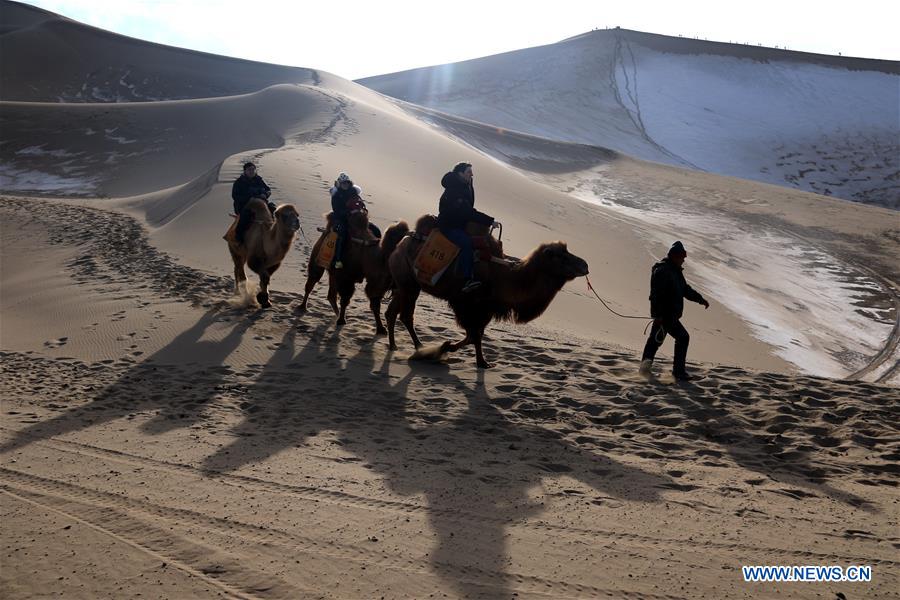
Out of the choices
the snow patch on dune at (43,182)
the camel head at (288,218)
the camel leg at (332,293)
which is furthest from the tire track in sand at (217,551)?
the snow patch on dune at (43,182)

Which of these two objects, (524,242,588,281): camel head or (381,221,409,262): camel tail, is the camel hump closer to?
(381,221,409,262): camel tail

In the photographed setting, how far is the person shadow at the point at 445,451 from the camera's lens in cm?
457

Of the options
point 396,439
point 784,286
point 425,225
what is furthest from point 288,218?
point 784,286

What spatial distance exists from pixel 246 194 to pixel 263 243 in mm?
1039

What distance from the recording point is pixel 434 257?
8.95m

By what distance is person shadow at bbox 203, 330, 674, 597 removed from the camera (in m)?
4.57

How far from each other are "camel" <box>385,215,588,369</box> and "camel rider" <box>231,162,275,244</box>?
10.6ft

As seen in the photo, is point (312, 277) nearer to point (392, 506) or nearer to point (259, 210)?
point (259, 210)

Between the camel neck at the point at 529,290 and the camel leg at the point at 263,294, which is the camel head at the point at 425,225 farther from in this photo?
the camel leg at the point at 263,294

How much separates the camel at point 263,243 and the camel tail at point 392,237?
5.38ft

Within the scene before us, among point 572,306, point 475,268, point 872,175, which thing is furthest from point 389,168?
point 872,175

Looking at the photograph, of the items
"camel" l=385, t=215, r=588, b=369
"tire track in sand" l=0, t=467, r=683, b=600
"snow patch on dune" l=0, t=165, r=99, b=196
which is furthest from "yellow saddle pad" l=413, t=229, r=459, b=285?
"snow patch on dune" l=0, t=165, r=99, b=196

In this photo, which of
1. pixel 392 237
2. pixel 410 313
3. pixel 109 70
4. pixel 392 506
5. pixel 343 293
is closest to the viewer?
pixel 392 506

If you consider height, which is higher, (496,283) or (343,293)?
(496,283)
